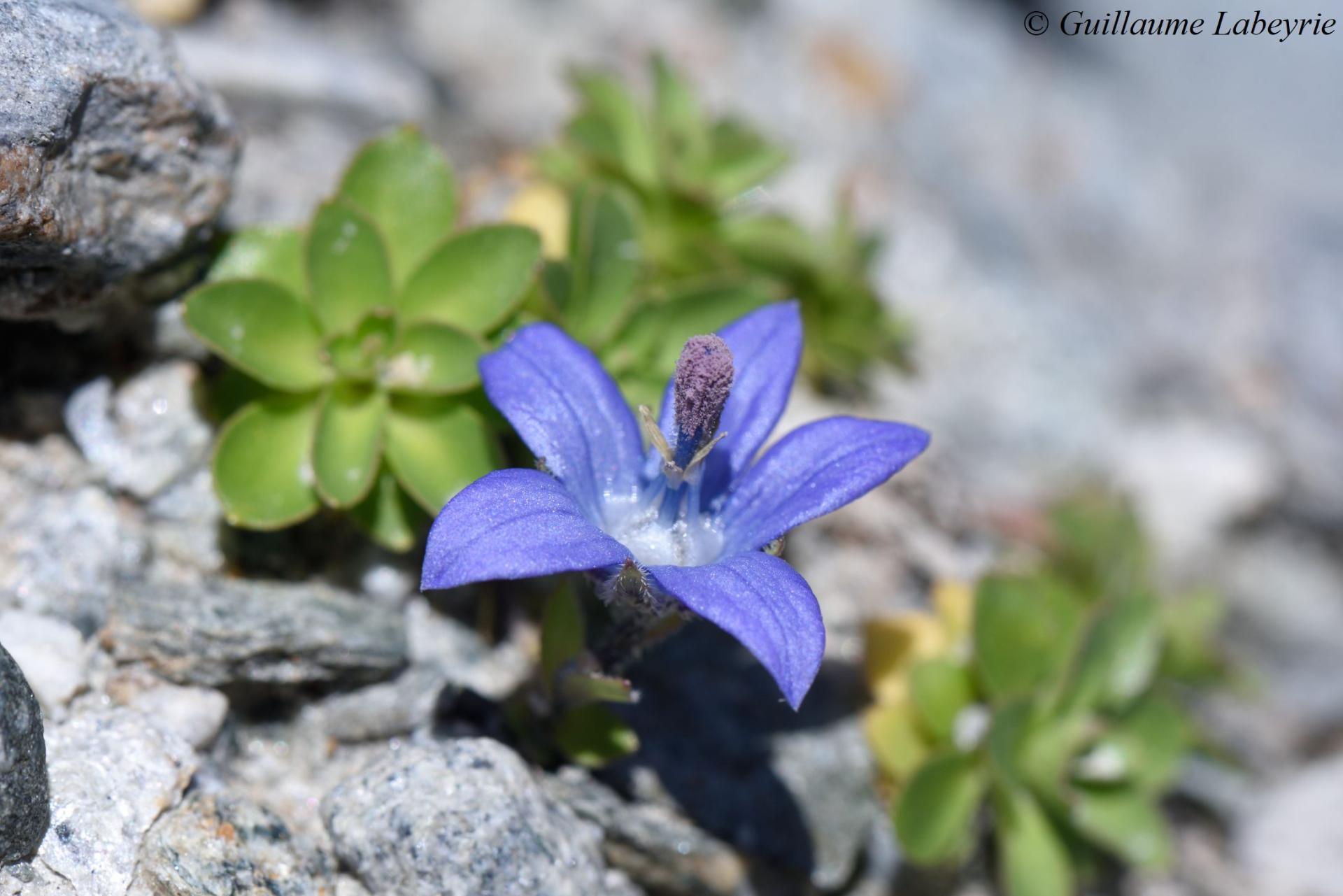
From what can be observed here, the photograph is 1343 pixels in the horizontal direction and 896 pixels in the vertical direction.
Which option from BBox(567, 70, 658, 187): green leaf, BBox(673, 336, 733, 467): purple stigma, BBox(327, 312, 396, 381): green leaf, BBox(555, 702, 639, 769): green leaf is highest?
BBox(673, 336, 733, 467): purple stigma

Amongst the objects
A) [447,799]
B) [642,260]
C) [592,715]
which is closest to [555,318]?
[642,260]

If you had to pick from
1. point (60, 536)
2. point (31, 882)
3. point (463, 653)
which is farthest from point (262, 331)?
point (31, 882)

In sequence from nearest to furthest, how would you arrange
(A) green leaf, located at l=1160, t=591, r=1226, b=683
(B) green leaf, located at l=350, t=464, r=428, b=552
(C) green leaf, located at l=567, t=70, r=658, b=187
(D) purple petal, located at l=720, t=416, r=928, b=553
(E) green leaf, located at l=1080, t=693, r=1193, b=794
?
(D) purple petal, located at l=720, t=416, r=928, b=553
(B) green leaf, located at l=350, t=464, r=428, b=552
(E) green leaf, located at l=1080, t=693, r=1193, b=794
(C) green leaf, located at l=567, t=70, r=658, b=187
(A) green leaf, located at l=1160, t=591, r=1226, b=683

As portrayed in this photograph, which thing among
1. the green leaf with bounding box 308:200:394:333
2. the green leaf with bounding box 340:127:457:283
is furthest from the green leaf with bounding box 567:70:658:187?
the green leaf with bounding box 308:200:394:333

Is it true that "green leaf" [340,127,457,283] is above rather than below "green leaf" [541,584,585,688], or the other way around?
above

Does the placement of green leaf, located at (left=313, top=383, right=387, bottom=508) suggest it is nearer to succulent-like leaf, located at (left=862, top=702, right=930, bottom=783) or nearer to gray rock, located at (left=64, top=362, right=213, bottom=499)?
gray rock, located at (left=64, top=362, right=213, bottom=499)

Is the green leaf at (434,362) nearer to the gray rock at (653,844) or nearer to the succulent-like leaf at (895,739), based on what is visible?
the gray rock at (653,844)

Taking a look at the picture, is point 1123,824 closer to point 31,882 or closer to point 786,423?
point 786,423

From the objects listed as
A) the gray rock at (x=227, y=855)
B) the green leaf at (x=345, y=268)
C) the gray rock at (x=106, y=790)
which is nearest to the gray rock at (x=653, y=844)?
the gray rock at (x=227, y=855)
